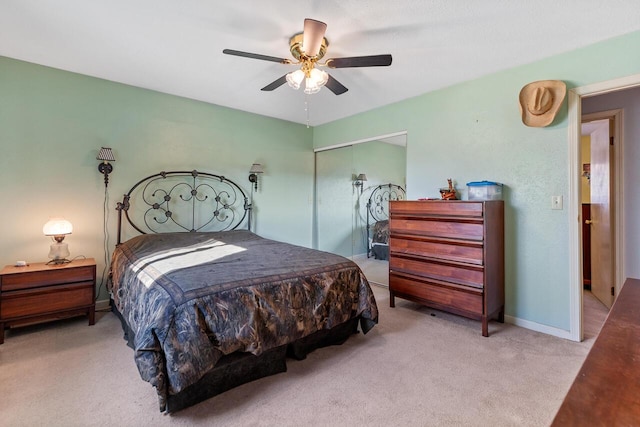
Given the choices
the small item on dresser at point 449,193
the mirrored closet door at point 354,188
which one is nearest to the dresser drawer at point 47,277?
the mirrored closet door at point 354,188

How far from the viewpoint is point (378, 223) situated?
444 centimetres

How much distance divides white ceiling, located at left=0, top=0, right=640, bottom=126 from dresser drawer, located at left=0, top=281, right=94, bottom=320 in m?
2.12

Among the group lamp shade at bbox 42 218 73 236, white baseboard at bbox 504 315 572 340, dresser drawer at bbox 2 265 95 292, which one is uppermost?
lamp shade at bbox 42 218 73 236

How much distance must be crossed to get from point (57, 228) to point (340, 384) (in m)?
2.89

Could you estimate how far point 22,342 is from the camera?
242 cm

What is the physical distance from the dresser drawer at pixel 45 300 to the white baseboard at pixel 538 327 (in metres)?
4.02

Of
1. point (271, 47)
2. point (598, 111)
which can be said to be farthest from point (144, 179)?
point (598, 111)

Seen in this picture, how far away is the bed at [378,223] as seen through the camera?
429 centimetres

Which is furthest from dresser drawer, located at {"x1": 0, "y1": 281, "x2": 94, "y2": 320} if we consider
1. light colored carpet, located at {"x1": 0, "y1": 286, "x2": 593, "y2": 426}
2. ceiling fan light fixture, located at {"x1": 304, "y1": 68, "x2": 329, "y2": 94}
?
ceiling fan light fixture, located at {"x1": 304, "y1": 68, "x2": 329, "y2": 94}

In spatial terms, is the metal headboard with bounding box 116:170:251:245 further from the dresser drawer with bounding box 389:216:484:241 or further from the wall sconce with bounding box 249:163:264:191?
the dresser drawer with bounding box 389:216:484:241

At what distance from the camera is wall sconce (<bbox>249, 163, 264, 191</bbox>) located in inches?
165

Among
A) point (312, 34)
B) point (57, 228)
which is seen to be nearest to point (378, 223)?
point (312, 34)

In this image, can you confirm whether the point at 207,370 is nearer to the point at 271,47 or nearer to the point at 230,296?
the point at 230,296

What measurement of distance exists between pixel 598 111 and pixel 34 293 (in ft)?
18.7
